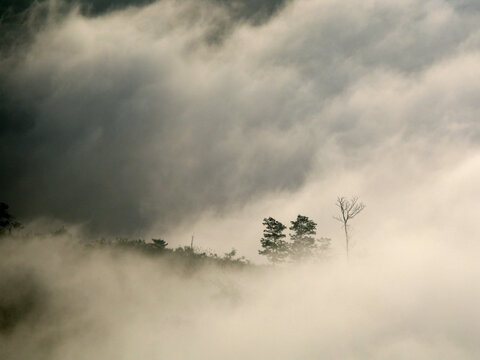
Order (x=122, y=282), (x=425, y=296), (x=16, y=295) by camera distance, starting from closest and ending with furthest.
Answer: (x=16, y=295) → (x=122, y=282) → (x=425, y=296)

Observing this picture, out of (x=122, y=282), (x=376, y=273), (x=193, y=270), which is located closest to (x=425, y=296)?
(x=376, y=273)

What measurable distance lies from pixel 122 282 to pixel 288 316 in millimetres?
14562

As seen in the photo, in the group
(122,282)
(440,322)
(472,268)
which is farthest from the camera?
(472,268)

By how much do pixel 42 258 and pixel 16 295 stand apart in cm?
475

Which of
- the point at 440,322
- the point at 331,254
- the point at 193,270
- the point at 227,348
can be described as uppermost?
the point at 331,254

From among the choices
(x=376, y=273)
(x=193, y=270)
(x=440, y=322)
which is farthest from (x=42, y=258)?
(x=376, y=273)

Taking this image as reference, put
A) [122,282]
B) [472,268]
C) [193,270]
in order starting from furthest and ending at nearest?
[472,268]
[193,270]
[122,282]

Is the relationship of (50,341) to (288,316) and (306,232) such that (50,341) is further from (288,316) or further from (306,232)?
(306,232)

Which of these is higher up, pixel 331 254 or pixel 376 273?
pixel 331 254

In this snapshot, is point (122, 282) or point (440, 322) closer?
point (440, 322)

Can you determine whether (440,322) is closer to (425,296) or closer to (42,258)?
(425,296)

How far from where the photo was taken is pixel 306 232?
51312 mm

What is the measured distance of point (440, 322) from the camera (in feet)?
73.9

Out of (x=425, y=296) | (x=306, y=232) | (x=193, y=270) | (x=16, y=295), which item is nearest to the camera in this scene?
(x=16, y=295)
